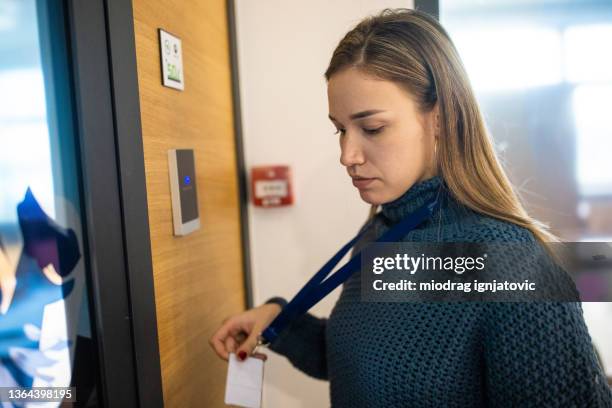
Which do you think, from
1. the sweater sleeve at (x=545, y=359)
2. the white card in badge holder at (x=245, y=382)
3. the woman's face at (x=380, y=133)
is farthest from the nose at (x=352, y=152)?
the white card in badge holder at (x=245, y=382)

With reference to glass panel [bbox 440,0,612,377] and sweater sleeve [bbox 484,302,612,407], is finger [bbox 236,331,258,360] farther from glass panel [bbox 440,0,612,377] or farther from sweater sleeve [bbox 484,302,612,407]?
glass panel [bbox 440,0,612,377]

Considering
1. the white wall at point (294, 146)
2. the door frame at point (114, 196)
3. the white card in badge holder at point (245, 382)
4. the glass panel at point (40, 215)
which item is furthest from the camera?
the white wall at point (294, 146)

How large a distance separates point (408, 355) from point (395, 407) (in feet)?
0.30

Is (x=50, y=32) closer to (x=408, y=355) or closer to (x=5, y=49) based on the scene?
(x=5, y=49)

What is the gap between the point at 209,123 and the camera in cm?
121

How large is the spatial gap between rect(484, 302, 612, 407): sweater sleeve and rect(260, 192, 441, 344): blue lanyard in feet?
0.62

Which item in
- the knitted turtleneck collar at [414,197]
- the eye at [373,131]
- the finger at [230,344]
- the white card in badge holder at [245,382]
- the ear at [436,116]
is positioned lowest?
the white card in badge holder at [245,382]

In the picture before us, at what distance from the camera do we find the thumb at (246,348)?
945 mm

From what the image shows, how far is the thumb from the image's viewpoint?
95cm

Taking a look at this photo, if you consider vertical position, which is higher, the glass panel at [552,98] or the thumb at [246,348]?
the glass panel at [552,98]

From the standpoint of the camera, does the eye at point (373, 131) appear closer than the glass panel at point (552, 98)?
Yes

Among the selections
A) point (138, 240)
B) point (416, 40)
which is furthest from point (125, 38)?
point (416, 40)

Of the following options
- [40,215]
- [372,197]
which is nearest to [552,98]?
[372,197]

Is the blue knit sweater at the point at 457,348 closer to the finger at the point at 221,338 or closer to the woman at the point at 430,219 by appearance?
the woman at the point at 430,219
